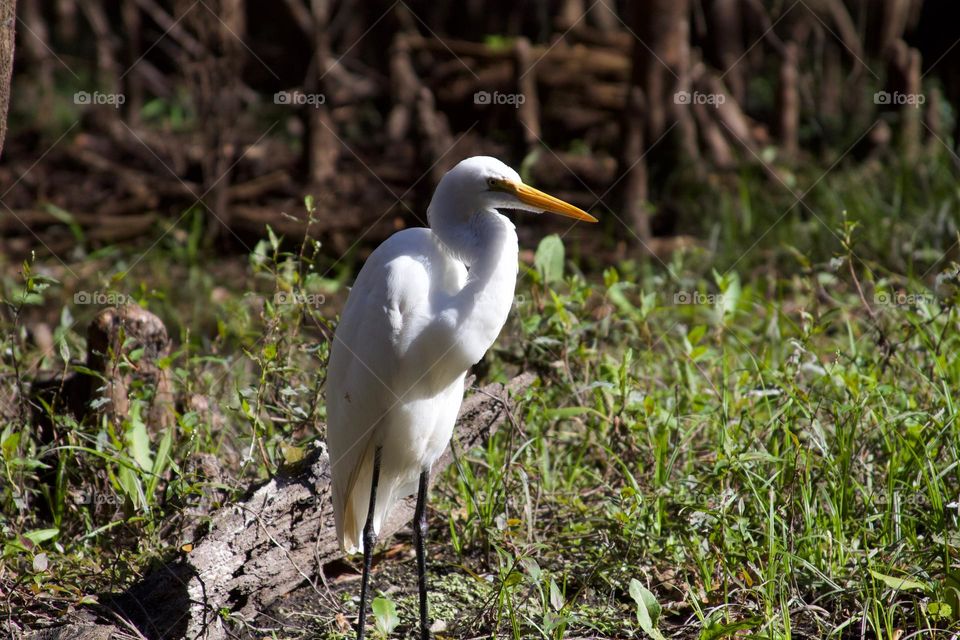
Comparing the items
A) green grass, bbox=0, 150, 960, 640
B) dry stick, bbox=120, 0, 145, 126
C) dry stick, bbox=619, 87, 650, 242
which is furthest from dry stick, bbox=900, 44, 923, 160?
dry stick, bbox=120, 0, 145, 126

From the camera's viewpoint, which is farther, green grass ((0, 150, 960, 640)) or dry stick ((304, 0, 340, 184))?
dry stick ((304, 0, 340, 184))

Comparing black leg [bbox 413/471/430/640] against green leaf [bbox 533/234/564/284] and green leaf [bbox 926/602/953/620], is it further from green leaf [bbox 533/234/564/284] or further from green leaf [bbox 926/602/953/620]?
green leaf [bbox 926/602/953/620]

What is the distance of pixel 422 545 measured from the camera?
2.76 meters

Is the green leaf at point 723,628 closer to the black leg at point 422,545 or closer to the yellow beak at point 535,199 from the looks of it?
the black leg at point 422,545

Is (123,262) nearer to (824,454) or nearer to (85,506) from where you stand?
(85,506)

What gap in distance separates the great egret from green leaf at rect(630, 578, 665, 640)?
23.3 inches

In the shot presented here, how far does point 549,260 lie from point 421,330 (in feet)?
3.95

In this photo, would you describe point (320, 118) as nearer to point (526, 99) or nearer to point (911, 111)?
point (526, 99)

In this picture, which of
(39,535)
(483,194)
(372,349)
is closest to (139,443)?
(39,535)

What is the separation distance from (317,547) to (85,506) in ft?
2.54

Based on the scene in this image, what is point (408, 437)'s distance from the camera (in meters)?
2.71

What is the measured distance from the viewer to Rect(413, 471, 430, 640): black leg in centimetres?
263

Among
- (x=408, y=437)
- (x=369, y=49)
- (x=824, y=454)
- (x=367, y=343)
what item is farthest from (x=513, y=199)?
(x=369, y=49)

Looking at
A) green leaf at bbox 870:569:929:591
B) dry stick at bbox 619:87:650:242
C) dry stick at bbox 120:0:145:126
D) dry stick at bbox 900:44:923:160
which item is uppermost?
dry stick at bbox 120:0:145:126
